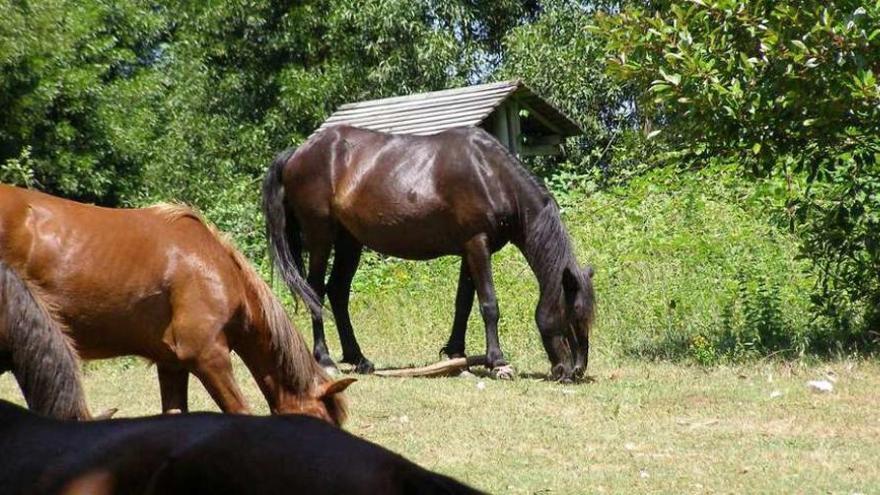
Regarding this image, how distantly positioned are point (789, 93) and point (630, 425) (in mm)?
3265

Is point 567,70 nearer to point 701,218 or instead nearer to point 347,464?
point 701,218

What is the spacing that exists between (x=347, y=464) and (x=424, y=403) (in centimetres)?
662

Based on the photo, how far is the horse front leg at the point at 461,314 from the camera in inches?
468

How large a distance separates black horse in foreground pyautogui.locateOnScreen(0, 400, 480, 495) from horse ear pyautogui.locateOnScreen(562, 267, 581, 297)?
7845mm

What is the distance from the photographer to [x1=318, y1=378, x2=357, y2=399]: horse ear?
7.24 metres

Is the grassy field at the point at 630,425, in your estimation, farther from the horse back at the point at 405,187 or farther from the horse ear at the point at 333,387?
the horse back at the point at 405,187

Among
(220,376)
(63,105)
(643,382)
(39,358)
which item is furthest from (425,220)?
(63,105)

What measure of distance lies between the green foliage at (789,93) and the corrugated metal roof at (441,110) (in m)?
6.82

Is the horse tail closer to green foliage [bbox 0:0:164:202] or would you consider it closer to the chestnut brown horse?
the chestnut brown horse

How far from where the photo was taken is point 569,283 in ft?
35.8

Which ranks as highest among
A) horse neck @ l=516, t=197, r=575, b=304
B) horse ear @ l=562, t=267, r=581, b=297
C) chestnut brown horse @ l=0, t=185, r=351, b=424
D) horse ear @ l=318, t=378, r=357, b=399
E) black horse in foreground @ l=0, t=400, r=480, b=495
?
black horse in foreground @ l=0, t=400, r=480, b=495

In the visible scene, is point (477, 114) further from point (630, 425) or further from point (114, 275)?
point (114, 275)

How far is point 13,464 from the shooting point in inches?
123

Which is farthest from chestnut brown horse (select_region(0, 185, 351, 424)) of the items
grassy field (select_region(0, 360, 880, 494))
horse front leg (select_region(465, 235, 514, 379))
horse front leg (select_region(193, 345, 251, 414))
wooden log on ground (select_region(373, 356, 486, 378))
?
horse front leg (select_region(465, 235, 514, 379))
